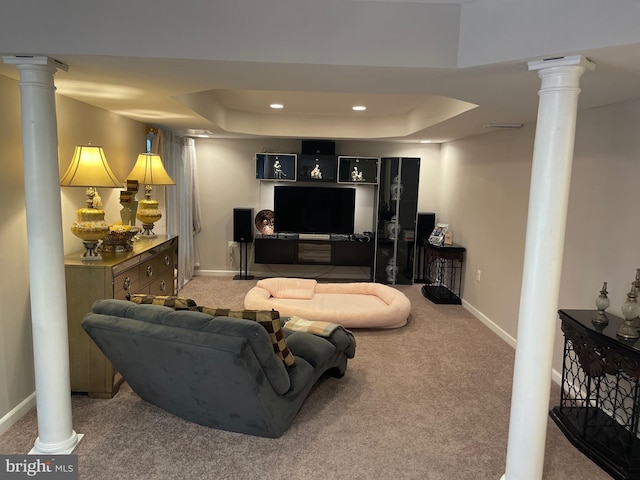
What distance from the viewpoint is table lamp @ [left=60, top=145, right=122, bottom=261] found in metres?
3.00

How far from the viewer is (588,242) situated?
3322 mm

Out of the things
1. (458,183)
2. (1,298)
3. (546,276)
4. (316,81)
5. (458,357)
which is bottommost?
(458,357)

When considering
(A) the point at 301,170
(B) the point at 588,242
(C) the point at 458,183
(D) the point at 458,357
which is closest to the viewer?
(B) the point at 588,242

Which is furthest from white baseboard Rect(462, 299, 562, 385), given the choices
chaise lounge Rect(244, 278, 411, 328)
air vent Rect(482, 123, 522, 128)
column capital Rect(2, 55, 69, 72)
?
column capital Rect(2, 55, 69, 72)

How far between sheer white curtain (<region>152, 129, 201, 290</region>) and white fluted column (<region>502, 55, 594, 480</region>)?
14.2 ft

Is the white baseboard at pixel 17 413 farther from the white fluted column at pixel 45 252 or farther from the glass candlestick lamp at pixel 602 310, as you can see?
the glass candlestick lamp at pixel 602 310

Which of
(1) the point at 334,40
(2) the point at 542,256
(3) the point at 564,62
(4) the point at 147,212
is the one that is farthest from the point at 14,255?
(3) the point at 564,62

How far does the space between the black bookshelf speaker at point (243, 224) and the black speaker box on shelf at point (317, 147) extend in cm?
124

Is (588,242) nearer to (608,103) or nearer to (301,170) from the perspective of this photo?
→ (608,103)

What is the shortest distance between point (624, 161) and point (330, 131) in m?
3.90

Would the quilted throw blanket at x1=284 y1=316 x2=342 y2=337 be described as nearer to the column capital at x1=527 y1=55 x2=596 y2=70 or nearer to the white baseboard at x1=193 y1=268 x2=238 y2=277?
the column capital at x1=527 y1=55 x2=596 y2=70

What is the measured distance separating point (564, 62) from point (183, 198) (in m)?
5.15

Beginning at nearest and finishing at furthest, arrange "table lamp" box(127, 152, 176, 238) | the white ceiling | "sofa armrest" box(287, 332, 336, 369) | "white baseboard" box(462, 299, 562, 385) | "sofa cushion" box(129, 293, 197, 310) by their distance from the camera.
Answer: the white ceiling, "sofa cushion" box(129, 293, 197, 310), "sofa armrest" box(287, 332, 336, 369), "white baseboard" box(462, 299, 562, 385), "table lamp" box(127, 152, 176, 238)

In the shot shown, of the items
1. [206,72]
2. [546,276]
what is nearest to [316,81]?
[206,72]
